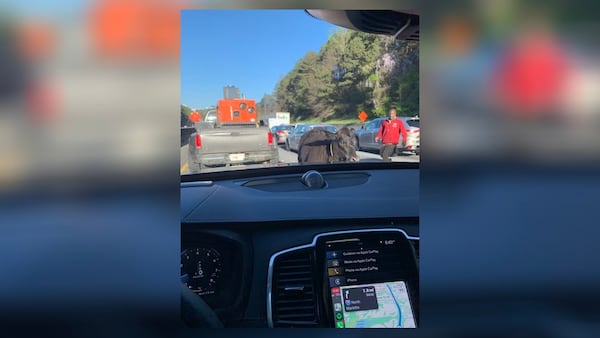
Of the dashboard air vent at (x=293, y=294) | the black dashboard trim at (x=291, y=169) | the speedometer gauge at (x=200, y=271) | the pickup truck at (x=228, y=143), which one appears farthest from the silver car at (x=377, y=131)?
the speedometer gauge at (x=200, y=271)

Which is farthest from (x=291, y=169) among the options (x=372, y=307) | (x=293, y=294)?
(x=372, y=307)

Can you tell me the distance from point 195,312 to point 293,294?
396mm

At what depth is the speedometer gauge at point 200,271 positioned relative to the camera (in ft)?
5.78

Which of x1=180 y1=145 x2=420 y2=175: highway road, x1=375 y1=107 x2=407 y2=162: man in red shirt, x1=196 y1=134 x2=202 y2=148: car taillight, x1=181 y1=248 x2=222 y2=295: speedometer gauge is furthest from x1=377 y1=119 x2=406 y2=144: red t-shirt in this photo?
x1=181 y1=248 x2=222 y2=295: speedometer gauge

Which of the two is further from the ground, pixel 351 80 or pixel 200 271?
pixel 351 80

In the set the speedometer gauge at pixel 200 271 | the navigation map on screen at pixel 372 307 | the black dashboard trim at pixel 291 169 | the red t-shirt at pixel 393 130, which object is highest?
the red t-shirt at pixel 393 130

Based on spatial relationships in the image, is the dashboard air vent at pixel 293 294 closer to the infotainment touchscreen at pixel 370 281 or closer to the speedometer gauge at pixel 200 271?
the infotainment touchscreen at pixel 370 281

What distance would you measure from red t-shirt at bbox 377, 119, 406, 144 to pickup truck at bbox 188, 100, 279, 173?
1.58 ft

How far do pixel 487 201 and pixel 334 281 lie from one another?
737 millimetres

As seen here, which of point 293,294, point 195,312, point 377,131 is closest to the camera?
point 195,312

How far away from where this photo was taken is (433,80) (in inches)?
66.8

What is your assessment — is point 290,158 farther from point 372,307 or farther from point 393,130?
point 372,307

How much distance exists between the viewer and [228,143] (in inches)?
73.0

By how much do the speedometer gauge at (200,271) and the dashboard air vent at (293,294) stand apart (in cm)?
28
